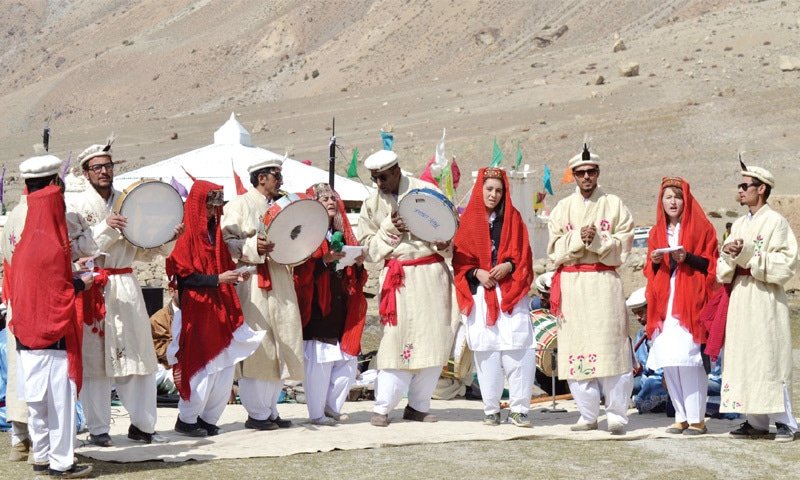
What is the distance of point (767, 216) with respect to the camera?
8.58 m

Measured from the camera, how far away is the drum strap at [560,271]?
29.7 ft

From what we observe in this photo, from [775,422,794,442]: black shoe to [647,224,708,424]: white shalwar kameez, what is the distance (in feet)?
1.66

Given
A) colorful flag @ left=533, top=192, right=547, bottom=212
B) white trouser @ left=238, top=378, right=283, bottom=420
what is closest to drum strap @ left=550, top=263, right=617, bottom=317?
white trouser @ left=238, top=378, right=283, bottom=420

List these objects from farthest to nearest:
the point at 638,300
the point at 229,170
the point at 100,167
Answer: the point at 229,170 → the point at 638,300 → the point at 100,167

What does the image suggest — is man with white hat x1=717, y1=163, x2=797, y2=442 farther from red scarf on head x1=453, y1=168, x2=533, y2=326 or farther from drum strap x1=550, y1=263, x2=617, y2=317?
red scarf on head x1=453, y1=168, x2=533, y2=326

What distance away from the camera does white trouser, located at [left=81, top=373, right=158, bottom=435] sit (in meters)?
8.26

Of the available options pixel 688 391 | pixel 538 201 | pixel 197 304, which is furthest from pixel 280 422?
pixel 538 201

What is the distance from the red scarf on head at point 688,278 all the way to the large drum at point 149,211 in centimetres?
286

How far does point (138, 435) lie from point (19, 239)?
1574 mm

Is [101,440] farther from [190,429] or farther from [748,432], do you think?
[748,432]

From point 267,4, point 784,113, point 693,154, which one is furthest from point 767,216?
point 267,4

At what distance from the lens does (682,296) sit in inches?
352

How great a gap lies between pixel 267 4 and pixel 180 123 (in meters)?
20.7

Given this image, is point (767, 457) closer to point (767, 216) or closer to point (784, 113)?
point (767, 216)
